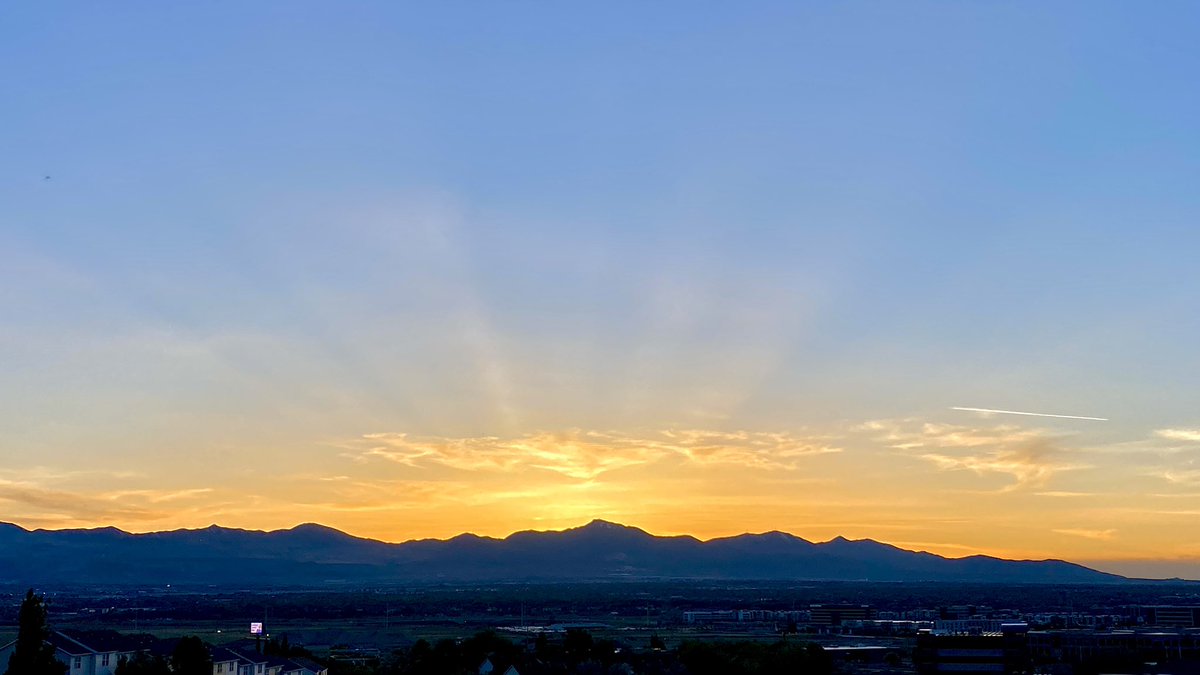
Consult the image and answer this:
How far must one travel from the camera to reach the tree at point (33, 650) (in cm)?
7069

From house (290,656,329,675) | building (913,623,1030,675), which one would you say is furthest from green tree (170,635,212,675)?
building (913,623,1030,675)

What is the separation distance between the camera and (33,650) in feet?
235

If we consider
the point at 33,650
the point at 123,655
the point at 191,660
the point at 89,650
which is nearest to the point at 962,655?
the point at 191,660

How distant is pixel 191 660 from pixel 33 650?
12781 millimetres

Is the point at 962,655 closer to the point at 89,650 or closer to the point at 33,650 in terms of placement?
the point at 89,650

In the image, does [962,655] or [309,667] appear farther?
[962,655]

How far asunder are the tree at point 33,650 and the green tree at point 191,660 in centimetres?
988

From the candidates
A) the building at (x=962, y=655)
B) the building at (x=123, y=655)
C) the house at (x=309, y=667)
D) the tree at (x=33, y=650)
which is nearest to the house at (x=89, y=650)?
the building at (x=123, y=655)

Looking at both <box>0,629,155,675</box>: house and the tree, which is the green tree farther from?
the tree

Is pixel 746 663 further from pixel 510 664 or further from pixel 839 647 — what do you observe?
pixel 839 647

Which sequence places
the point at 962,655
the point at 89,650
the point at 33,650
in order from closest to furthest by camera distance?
1. the point at 33,650
2. the point at 89,650
3. the point at 962,655

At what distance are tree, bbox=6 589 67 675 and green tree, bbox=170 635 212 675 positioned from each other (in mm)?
9876

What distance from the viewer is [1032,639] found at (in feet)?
588

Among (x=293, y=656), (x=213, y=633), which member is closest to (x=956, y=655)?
(x=293, y=656)
